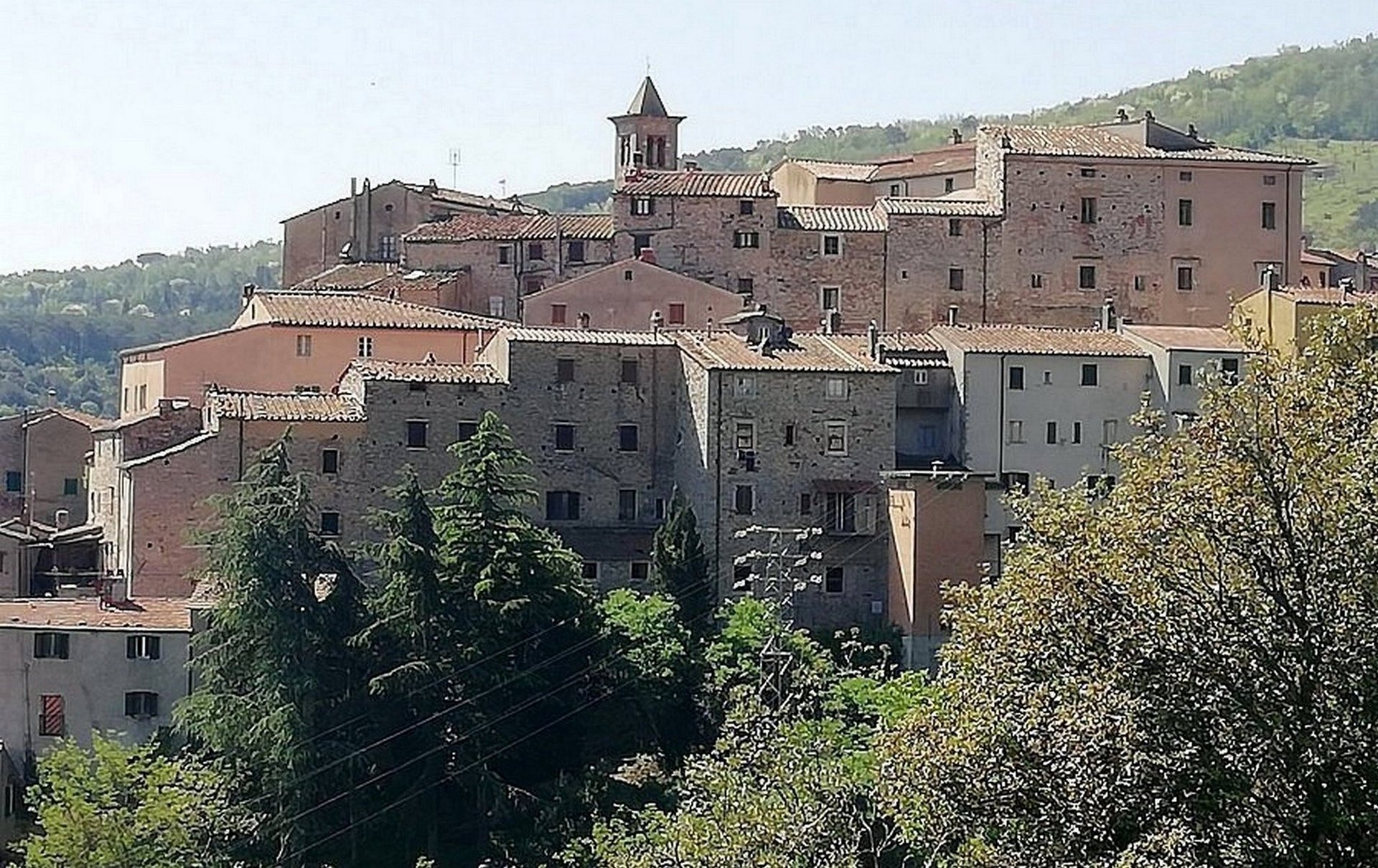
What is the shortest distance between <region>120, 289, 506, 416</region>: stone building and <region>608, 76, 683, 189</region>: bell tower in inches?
655

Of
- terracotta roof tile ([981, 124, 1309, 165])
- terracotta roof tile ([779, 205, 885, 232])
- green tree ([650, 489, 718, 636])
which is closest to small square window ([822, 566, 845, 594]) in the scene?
green tree ([650, 489, 718, 636])

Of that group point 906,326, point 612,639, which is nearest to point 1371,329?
point 612,639

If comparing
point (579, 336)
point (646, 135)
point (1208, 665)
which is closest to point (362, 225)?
point (646, 135)

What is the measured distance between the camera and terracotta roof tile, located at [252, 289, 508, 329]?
51.2m

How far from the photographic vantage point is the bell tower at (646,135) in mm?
67438

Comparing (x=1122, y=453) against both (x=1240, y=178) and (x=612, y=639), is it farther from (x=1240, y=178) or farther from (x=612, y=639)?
(x=1240, y=178)

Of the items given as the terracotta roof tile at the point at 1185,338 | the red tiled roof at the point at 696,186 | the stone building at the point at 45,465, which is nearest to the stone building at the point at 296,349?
the stone building at the point at 45,465

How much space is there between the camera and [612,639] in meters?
40.2

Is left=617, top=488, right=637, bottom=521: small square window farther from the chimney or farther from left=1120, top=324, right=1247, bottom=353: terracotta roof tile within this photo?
the chimney

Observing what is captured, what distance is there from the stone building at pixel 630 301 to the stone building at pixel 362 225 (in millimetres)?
10843

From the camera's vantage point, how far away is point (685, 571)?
43094 mm

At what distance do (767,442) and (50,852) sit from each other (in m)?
15.1

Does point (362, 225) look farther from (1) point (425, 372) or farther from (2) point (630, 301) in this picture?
(1) point (425, 372)

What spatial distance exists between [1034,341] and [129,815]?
67.3 ft
